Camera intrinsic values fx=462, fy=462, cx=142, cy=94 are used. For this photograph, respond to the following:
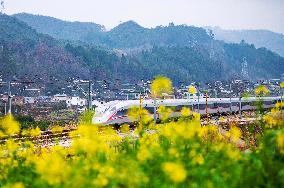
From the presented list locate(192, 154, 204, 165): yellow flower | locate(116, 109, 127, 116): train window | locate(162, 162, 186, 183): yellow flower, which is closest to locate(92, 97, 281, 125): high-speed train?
locate(116, 109, 127, 116): train window

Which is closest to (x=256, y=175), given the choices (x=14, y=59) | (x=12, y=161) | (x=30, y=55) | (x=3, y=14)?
(x=12, y=161)

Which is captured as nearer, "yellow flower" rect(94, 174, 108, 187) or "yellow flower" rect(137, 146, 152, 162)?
"yellow flower" rect(94, 174, 108, 187)

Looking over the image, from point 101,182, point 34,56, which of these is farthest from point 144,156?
point 34,56

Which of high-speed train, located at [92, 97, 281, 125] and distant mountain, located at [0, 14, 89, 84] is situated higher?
distant mountain, located at [0, 14, 89, 84]

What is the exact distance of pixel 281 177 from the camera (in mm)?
5129

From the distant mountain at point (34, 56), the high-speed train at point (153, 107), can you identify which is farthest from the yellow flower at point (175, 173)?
the distant mountain at point (34, 56)

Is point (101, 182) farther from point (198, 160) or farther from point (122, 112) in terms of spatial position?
point (122, 112)

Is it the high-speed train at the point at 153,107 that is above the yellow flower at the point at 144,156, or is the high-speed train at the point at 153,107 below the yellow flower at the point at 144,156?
below

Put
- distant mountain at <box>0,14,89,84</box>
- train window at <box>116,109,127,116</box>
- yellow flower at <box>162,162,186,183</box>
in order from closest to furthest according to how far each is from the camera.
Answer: yellow flower at <box>162,162,186,183</box> < train window at <box>116,109,127,116</box> < distant mountain at <box>0,14,89,84</box>

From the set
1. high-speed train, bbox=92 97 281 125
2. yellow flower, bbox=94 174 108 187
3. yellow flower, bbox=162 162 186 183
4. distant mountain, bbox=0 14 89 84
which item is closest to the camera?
yellow flower, bbox=162 162 186 183

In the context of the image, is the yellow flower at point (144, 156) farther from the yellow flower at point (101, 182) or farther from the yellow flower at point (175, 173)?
the yellow flower at point (175, 173)

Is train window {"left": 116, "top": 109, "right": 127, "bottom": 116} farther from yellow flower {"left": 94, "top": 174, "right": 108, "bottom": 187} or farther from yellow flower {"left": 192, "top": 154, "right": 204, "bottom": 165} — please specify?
yellow flower {"left": 94, "top": 174, "right": 108, "bottom": 187}

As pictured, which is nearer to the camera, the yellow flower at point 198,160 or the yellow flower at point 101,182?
the yellow flower at point 101,182

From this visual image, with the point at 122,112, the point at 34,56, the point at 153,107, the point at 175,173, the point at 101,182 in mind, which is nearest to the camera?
the point at 175,173
